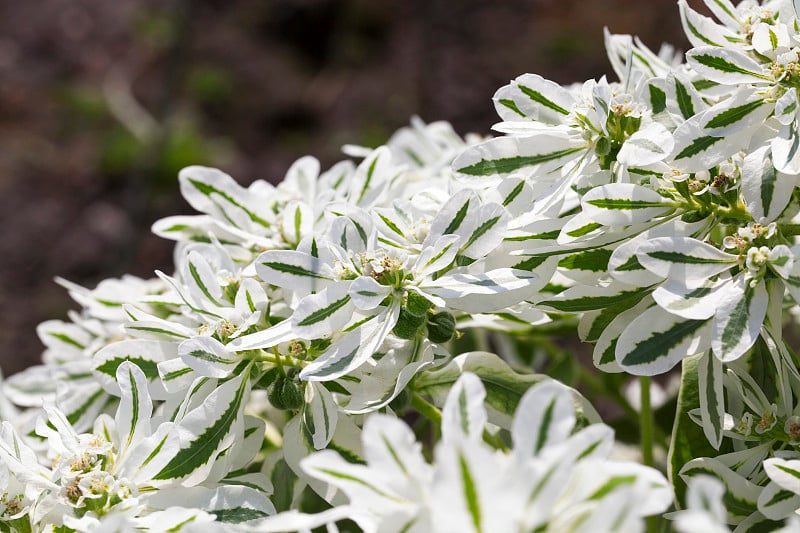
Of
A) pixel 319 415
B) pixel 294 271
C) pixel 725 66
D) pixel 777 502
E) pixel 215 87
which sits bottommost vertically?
pixel 777 502

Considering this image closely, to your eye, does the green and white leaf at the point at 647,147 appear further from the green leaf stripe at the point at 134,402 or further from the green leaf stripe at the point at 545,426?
the green leaf stripe at the point at 134,402

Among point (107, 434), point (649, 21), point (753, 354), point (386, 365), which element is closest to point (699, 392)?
point (753, 354)

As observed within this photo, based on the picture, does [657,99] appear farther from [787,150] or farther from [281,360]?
[281,360]

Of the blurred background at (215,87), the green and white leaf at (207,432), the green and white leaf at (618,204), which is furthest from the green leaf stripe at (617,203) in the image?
the blurred background at (215,87)

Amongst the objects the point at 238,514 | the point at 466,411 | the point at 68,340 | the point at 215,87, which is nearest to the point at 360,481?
the point at 466,411

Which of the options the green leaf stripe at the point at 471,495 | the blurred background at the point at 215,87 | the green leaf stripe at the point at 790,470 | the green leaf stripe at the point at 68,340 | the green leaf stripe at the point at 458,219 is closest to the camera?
the green leaf stripe at the point at 471,495

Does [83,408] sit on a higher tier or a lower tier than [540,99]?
lower
